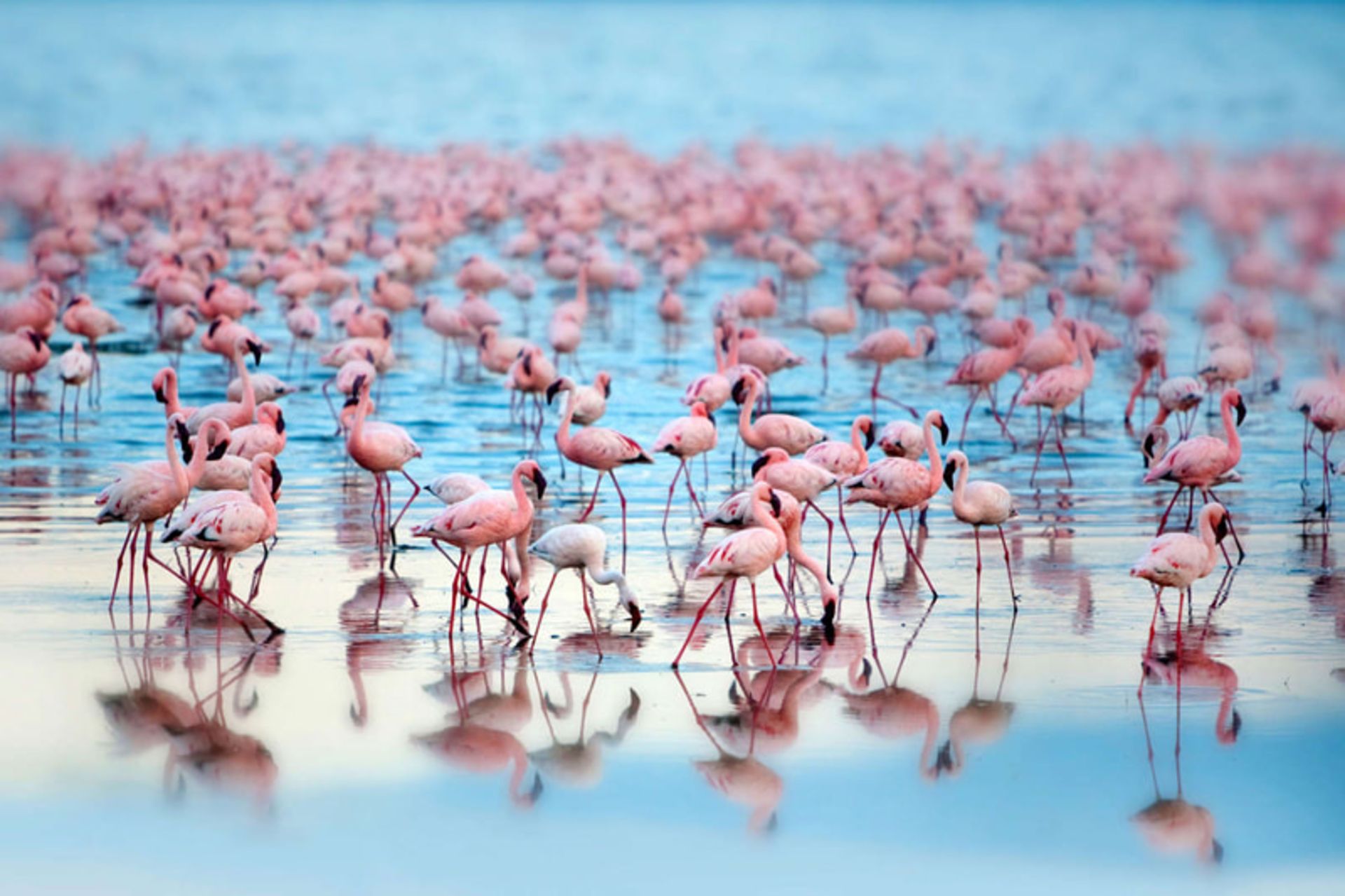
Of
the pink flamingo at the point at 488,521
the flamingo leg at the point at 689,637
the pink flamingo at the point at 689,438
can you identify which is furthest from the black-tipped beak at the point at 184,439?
the pink flamingo at the point at 689,438

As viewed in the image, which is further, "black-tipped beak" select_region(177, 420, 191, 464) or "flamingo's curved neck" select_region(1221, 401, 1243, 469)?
"flamingo's curved neck" select_region(1221, 401, 1243, 469)

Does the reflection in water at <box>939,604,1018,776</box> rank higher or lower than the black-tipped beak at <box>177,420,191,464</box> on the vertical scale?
lower

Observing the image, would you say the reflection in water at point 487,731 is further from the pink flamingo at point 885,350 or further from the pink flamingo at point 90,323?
the pink flamingo at point 90,323

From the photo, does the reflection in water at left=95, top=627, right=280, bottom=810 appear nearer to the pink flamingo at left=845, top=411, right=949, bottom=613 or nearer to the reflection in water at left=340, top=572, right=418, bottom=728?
the reflection in water at left=340, top=572, right=418, bottom=728

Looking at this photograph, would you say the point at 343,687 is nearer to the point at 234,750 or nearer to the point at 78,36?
the point at 234,750

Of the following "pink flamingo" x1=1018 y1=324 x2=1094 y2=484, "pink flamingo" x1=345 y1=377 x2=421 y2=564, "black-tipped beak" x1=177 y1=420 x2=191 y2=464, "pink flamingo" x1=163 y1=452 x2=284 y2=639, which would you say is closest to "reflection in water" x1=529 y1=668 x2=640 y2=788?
"pink flamingo" x1=163 y1=452 x2=284 y2=639

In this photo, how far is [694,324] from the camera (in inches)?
736

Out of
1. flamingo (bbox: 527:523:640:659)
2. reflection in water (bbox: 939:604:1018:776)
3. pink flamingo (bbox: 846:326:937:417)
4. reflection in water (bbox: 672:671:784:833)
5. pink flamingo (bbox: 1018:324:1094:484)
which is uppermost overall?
pink flamingo (bbox: 846:326:937:417)

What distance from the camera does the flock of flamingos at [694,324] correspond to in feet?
23.0

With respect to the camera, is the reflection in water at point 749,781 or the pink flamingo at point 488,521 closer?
the reflection in water at point 749,781

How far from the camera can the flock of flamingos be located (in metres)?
7.00

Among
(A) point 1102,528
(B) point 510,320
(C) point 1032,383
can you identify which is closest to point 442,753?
(A) point 1102,528

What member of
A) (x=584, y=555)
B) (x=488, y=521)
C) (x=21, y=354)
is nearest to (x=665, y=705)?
(x=584, y=555)

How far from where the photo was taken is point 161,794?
4934mm
